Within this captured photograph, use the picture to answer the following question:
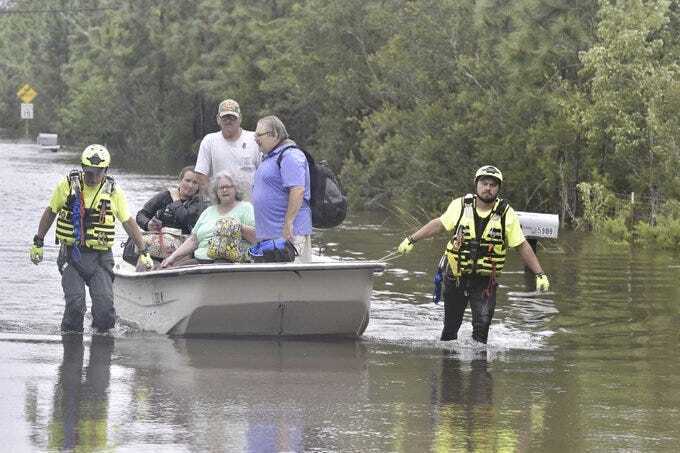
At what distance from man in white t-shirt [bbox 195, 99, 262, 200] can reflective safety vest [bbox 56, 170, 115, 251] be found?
66.8 inches

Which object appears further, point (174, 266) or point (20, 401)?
point (174, 266)

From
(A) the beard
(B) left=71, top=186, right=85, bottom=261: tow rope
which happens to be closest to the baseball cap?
(B) left=71, top=186, right=85, bottom=261: tow rope

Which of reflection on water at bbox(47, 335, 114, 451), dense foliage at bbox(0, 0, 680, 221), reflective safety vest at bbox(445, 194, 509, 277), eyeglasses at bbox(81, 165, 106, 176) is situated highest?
dense foliage at bbox(0, 0, 680, 221)

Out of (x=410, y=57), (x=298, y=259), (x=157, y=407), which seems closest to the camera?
(x=157, y=407)

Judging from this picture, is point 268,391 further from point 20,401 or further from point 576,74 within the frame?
point 576,74

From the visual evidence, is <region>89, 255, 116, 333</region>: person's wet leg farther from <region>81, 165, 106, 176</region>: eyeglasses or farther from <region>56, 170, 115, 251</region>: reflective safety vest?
<region>81, 165, 106, 176</region>: eyeglasses

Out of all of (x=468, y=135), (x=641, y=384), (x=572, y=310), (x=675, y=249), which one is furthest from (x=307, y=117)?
(x=641, y=384)

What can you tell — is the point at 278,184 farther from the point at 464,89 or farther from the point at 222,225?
the point at 464,89

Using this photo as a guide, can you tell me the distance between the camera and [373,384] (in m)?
11.5

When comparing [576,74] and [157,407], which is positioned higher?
[576,74]

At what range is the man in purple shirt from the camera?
13484 mm

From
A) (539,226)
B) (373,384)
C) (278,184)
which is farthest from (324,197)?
(539,226)

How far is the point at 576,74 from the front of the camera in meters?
34.7

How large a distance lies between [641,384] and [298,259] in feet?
11.1
